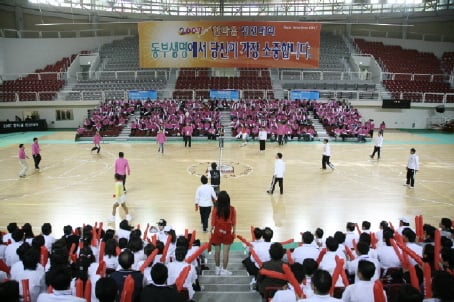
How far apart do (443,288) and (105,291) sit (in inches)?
109

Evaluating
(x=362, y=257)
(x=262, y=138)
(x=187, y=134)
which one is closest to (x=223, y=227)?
(x=362, y=257)

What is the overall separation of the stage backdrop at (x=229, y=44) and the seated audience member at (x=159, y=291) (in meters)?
24.2

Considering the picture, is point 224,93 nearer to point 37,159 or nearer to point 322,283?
point 37,159

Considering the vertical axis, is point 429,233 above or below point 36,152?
above

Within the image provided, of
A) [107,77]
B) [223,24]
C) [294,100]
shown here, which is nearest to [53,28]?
[107,77]

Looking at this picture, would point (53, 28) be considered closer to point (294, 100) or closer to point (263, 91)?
point (263, 91)

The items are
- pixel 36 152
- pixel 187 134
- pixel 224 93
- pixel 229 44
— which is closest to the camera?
pixel 36 152

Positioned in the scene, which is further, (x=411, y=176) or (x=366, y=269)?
(x=411, y=176)

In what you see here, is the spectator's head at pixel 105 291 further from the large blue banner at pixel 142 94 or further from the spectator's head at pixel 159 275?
the large blue banner at pixel 142 94

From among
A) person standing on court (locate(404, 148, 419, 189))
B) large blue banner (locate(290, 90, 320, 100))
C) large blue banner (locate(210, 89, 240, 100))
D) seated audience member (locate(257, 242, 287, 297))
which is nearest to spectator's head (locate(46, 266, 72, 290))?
seated audience member (locate(257, 242, 287, 297))

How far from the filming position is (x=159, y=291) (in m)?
3.28

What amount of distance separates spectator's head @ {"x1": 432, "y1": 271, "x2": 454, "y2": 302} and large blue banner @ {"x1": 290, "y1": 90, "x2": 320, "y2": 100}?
75.5 ft

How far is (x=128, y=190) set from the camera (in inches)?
473

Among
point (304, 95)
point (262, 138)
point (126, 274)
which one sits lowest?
point (262, 138)
